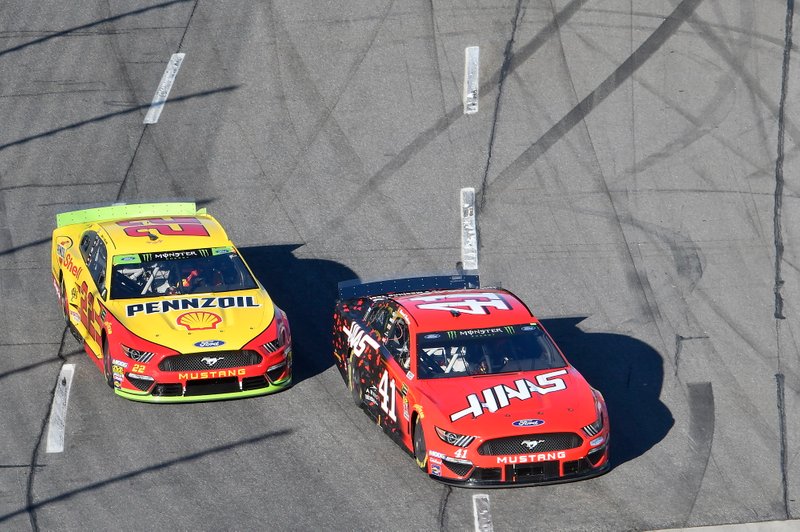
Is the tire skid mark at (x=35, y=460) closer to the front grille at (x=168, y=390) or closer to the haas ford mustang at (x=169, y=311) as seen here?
the haas ford mustang at (x=169, y=311)

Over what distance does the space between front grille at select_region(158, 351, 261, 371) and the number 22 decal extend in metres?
1.59

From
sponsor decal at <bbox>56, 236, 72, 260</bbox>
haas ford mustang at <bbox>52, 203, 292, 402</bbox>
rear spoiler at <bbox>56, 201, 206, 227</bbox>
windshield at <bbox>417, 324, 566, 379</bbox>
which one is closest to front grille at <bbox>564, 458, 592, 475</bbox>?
windshield at <bbox>417, 324, 566, 379</bbox>

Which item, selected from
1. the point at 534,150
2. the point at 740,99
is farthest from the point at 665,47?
the point at 534,150

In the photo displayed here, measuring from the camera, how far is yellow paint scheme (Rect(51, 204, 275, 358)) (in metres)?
14.7

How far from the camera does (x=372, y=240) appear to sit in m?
19.5

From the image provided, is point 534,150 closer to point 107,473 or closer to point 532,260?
point 532,260

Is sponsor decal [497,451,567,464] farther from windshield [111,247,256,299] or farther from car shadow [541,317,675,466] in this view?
windshield [111,247,256,299]

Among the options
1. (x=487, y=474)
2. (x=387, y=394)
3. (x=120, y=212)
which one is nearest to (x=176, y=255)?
(x=120, y=212)

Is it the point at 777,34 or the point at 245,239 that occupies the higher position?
the point at 777,34

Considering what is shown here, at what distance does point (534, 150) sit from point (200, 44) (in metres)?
7.11

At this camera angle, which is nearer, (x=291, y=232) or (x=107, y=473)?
(x=107, y=473)

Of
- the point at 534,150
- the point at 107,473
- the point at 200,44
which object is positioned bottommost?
the point at 107,473

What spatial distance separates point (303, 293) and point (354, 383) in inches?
132

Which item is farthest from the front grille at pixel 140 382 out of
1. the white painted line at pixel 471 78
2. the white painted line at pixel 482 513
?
the white painted line at pixel 471 78
